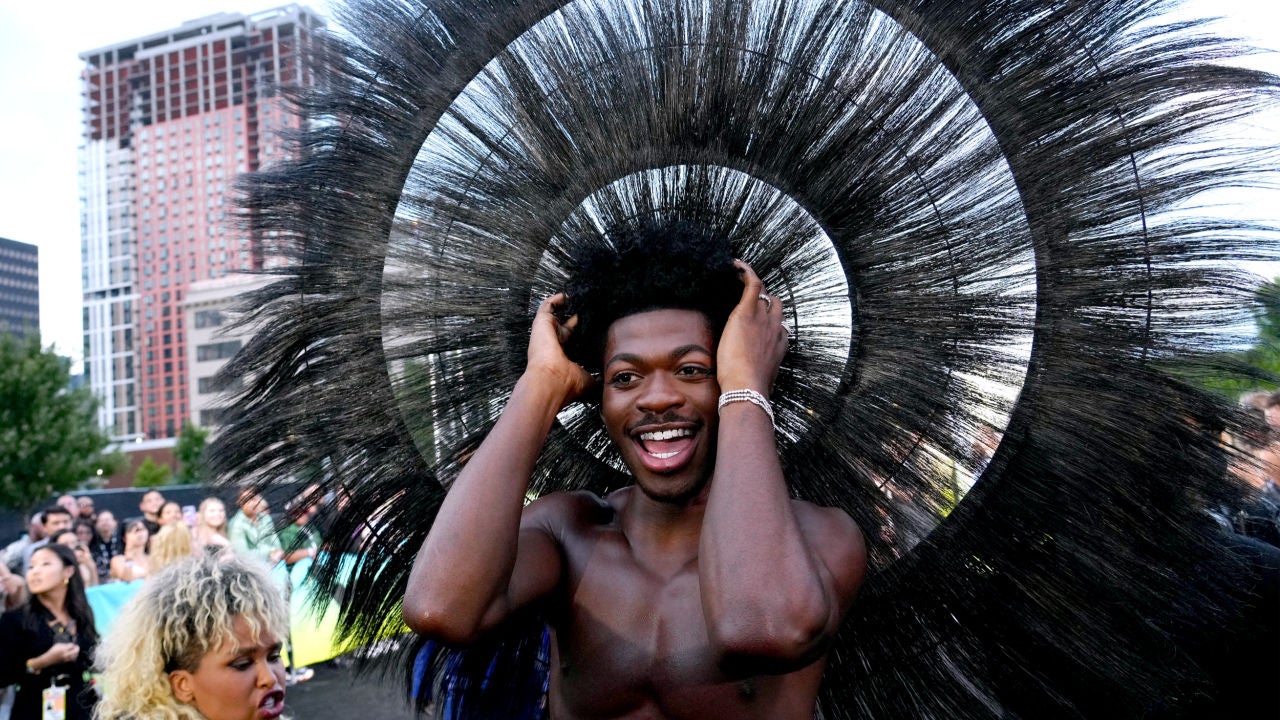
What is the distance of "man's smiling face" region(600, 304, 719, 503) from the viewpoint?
2.16 metres

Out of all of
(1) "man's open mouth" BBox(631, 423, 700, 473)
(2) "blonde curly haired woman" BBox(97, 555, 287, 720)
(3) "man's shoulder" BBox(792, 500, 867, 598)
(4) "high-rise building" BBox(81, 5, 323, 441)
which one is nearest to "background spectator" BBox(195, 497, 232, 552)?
(2) "blonde curly haired woman" BBox(97, 555, 287, 720)

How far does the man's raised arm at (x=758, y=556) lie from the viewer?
182 cm

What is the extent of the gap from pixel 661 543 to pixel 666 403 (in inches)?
14.5

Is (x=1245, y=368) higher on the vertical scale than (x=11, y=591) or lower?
higher

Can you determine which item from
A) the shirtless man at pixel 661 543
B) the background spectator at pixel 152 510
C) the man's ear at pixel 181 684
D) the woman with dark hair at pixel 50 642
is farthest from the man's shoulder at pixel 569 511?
the background spectator at pixel 152 510

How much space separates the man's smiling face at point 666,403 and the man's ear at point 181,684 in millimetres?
1436

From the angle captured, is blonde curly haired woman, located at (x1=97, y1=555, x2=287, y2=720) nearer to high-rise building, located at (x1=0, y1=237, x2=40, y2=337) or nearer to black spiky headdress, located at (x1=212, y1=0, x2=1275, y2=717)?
black spiky headdress, located at (x1=212, y1=0, x2=1275, y2=717)

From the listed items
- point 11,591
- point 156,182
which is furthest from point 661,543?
point 156,182

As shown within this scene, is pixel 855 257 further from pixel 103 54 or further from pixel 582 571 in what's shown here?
pixel 103 54

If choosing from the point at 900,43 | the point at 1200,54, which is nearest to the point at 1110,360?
the point at 1200,54

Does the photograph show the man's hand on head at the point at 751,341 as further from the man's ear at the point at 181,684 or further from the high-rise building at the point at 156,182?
the high-rise building at the point at 156,182

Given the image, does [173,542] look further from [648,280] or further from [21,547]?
[648,280]

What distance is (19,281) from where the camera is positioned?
138625 millimetres

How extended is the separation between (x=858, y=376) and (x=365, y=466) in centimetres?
123
